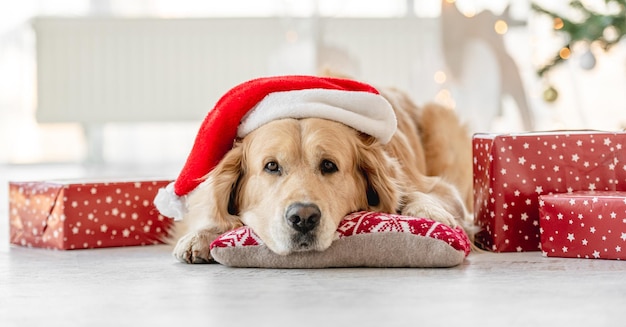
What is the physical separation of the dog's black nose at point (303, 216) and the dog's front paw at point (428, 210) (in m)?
0.46

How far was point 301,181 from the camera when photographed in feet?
8.31

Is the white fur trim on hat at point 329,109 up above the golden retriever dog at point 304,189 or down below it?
above

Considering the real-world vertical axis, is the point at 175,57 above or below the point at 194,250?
above

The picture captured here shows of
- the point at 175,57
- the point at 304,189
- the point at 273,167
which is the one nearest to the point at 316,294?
the point at 304,189

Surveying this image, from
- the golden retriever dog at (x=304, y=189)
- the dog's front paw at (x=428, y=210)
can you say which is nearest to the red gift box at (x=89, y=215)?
the golden retriever dog at (x=304, y=189)

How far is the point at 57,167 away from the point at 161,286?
567 cm

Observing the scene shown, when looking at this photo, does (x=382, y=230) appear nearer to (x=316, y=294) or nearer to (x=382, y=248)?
(x=382, y=248)

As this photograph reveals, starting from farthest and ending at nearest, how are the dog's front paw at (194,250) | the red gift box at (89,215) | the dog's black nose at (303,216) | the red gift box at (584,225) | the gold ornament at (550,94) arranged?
1. the gold ornament at (550,94)
2. the red gift box at (89,215)
3. the dog's front paw at (194,250)
4. the red gift box at (584,225)
5. the dog's black nose at (303,216)

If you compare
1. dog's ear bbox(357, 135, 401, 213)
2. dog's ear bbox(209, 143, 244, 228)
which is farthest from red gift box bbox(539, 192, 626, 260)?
dog's ear bbox(209, 143, 244, 228)

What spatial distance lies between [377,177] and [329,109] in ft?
0.84

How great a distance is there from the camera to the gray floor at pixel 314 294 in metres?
1.83

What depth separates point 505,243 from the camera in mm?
2834

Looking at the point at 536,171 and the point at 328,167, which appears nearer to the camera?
the point at 328,167

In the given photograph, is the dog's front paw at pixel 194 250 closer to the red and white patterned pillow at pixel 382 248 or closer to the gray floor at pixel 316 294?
the gray floor at pixel 316 294
